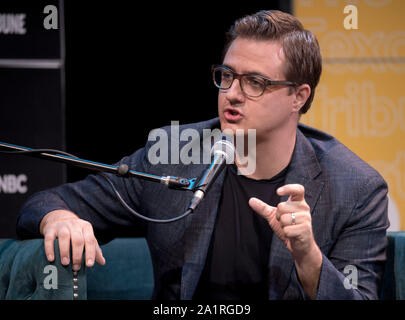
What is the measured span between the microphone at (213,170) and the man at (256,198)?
305mm

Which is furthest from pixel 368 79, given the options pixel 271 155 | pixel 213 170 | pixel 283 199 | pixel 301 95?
pixel 213 170

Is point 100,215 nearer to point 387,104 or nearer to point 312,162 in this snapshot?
point 312,162

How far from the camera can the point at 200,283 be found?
5.62 feet

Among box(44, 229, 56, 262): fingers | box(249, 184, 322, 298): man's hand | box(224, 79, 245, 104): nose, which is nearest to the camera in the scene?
box(249, 184, 322, 298): man's hand

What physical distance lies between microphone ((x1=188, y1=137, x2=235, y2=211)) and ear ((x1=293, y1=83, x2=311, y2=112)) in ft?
1.86

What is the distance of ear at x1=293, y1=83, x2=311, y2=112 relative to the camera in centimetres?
186

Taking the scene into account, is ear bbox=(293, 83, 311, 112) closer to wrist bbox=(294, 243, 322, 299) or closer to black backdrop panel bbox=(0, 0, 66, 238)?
wrist bbox=(294, 243, 322, 299)

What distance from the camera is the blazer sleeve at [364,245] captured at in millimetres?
1573

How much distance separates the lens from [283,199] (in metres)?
1.73

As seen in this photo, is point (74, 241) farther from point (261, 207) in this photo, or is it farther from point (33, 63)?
point (33, 63)

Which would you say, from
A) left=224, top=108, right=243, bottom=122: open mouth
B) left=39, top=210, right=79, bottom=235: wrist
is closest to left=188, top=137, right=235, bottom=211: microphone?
left=224, top=108, right=243, bottom=122: open mouth

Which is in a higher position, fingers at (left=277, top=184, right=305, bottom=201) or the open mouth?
the open mouth

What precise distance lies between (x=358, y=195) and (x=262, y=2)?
4.60 ft

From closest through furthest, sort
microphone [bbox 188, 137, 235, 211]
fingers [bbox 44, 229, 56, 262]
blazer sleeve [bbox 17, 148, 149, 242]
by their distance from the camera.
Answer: microphone [bbox 188, 137, 235, 211]
fingers [bbox 44, 229, 56, 262]
blazer sleeve [bbox 17, 148, 149, 242]
